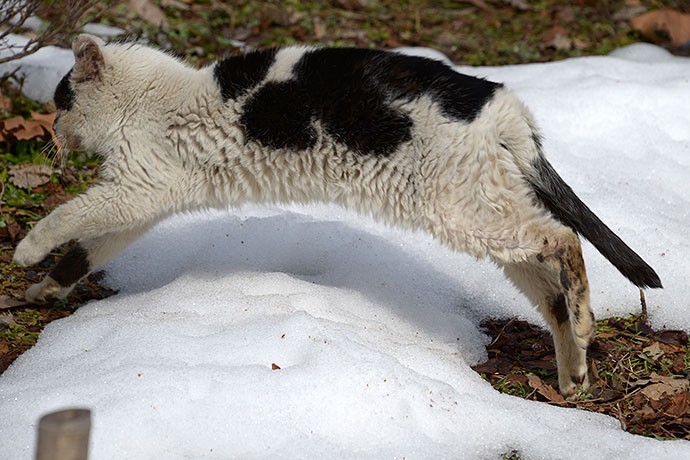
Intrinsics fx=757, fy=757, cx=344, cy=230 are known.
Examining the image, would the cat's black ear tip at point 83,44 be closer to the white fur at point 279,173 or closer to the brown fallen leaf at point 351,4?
the white fur at point 279,173

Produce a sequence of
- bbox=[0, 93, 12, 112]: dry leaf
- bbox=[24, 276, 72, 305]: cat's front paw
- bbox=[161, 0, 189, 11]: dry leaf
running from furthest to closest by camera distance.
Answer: bbox=[161, 0, 189, 11]: dry leaf < bbox=[0, 93, 12, 112]: dry leaf < bbox=[24, 276, 72, 305]: cat's front paw

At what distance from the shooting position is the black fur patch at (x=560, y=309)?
315 centimetres

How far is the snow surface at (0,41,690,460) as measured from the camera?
254 centimetres

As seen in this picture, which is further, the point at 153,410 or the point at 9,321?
the point at 9,321

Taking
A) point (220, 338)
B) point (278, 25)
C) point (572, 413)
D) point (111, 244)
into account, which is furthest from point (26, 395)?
point (278, 25)

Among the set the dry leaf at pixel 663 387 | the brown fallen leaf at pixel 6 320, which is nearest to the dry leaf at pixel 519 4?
the dry leaf at pixel 663 387

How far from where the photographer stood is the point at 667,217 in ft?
13.4

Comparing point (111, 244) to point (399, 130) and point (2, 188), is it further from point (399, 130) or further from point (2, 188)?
point (399, 130)

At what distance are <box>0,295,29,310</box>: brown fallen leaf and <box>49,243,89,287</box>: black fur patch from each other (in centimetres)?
21

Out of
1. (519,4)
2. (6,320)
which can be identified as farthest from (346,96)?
(519,4)

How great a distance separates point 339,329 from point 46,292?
1.46m

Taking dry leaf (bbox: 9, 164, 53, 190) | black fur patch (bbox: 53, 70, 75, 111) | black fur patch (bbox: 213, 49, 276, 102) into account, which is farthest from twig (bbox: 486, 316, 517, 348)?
dry leaf (bbox: 9, 164, 53, 190)

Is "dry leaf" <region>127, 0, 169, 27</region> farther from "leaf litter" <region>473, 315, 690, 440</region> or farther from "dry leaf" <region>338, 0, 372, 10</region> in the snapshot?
"leaf litter" <region>473, 315, 690, 440</region>

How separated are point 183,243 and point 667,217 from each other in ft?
8.58
